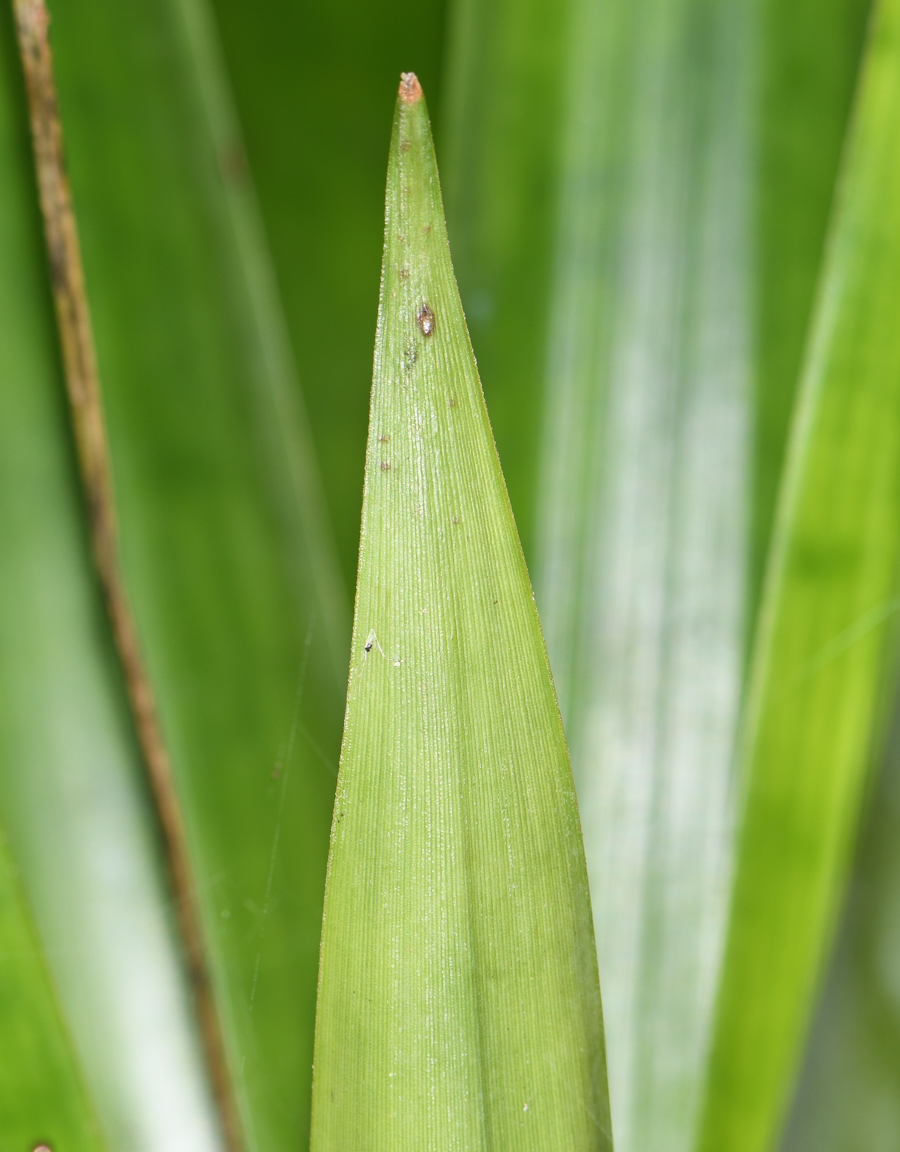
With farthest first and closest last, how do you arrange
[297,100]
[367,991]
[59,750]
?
[297,100], [59,750], [367,991]

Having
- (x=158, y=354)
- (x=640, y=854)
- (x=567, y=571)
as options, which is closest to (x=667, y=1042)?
(x=640, y=854)

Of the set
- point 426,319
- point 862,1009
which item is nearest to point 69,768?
point 426,319

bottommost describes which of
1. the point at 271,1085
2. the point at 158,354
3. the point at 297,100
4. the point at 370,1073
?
the point at 271,1085

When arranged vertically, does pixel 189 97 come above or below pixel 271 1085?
above

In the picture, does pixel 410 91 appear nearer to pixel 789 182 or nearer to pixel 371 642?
pixel 371 642

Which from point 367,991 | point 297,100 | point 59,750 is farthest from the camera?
point 297,100

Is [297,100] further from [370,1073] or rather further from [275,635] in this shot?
[370,1073]

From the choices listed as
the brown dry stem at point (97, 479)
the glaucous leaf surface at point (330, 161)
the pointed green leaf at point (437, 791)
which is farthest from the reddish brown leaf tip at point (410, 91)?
the glaucous leaf surface at point (330, 161)
